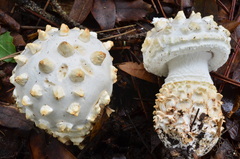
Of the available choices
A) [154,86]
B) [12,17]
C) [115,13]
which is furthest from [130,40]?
[12,17]

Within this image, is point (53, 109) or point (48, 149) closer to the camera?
point (53, 109)

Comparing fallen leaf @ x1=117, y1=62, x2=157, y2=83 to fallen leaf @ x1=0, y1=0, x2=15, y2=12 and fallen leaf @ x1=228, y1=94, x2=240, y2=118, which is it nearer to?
fallen leaf @ x1=228, y1=94, x2=240, y2=118

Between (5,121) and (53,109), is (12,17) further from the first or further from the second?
(53,109)

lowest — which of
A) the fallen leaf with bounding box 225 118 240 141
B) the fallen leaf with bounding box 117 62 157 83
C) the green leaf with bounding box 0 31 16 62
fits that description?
the fallen leaf with bounding box 225 118 240 141

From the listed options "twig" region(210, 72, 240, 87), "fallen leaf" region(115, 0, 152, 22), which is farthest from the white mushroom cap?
"fallen leaf" region(115, 0, 152, 22)

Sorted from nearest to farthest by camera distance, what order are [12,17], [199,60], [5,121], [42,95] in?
[42,95] < [199,60] < [5,121] < [12,17]

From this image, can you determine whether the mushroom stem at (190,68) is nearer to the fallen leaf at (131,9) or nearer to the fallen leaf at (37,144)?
the fallen leaf at (131,9)

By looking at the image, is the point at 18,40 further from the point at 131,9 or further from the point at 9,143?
the point at 131,9
